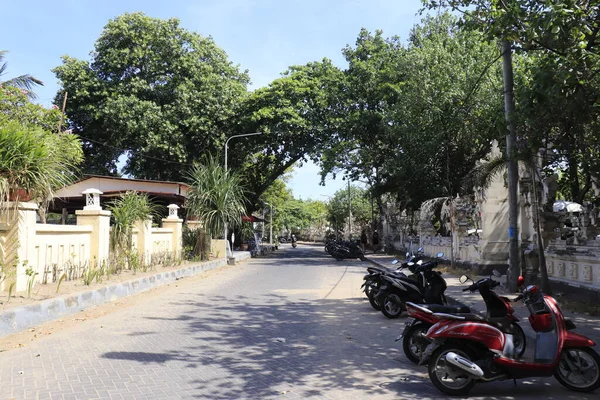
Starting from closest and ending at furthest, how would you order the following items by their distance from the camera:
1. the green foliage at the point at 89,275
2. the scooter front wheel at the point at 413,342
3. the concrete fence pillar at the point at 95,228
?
the scooter front wheel at the point at 413,342 < the green foliage at the point at 89,275 < the concrete fence pillar at the point at 95,228

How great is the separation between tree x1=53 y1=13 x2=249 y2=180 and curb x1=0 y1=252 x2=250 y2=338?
1528 centimetres

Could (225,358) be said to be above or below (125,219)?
below

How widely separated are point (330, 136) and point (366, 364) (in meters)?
24.6

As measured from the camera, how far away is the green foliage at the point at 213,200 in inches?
843

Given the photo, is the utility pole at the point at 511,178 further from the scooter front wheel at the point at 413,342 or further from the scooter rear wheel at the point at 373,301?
the scooter front wheel at the point at 413,342

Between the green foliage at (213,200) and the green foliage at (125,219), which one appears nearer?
the green foliage at (125,219)

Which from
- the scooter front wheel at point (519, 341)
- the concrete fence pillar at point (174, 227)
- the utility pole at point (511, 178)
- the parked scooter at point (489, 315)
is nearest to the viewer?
the scooter front wheel at point (519, 341)

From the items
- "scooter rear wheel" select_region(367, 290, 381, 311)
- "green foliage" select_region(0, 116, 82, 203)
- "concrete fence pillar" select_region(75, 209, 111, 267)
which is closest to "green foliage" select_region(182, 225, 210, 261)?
"concrete fence pillar" select_region(75, 209, 111, 267)

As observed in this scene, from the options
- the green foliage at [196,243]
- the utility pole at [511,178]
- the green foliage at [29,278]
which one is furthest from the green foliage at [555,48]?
the green foliage at [196,243]

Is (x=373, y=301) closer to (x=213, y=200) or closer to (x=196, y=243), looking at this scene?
(x=213, y=200)

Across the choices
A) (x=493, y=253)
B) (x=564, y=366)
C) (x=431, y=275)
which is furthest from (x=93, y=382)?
(x=493, y=253)

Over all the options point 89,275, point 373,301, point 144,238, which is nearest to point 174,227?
point 144,238

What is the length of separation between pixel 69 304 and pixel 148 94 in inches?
877

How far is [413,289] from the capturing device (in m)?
9.13
